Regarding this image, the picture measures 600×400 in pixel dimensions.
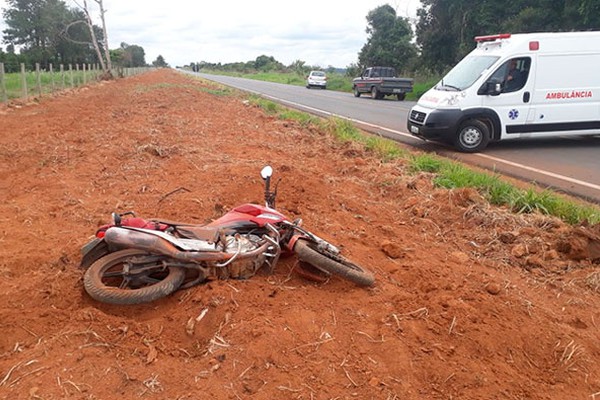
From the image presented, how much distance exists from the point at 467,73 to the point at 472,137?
5.01 feet

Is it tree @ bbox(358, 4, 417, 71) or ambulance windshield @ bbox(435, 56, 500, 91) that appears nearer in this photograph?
ambulance windshield @ bbox(435, 56, 500, 91)

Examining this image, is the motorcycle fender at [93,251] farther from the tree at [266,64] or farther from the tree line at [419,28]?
the tree at [266,64]

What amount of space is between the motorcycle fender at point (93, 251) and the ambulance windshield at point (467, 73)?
347 inches

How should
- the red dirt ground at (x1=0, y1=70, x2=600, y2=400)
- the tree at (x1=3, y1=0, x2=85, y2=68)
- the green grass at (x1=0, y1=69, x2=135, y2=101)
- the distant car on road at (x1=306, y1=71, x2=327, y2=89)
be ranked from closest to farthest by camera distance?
the red dirt ground at (x1=0, y1=70, x2=600, y2=400), the green grass at (x1=0, y1=69, x2=135, y2=101), the distant car on road at (x1=306, y1=71, x2=327, y2=89), the tree at (x1=3, y1=0, x2=85, y2=68)

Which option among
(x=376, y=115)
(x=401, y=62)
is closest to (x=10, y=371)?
(x=376, y=115)

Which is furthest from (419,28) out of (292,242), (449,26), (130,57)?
(130,57)

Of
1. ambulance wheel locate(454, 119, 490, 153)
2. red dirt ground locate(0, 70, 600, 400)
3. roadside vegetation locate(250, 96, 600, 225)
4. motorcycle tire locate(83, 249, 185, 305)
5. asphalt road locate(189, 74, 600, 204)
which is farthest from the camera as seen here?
ambulance wheel locate(454, 119, 490, 153)

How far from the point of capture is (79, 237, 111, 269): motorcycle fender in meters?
3.45

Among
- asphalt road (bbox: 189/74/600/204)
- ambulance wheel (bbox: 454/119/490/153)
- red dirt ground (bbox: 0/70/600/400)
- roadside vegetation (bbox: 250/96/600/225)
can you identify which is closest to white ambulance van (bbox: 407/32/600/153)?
ambulance wheel (bbox: 454/119/490/153)

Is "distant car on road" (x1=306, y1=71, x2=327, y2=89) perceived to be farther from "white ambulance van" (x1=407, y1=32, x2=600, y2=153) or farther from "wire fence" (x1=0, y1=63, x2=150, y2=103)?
"white ambulance van" (x1=407, y1=32, x2=600, y2=153)

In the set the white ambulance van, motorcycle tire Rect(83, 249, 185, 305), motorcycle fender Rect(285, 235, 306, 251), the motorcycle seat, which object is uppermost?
the white ambulance van

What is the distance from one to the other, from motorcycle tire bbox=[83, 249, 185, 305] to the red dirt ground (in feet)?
0.36

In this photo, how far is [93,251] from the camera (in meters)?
3.46

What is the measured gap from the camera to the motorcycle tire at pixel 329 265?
3.45m
